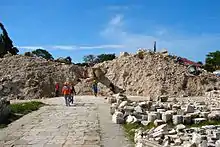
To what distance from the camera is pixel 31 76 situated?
37469 mm

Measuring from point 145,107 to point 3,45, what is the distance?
36903 mm

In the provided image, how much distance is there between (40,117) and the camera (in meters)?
15.6

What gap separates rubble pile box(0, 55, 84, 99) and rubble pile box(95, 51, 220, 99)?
3801 millimetres

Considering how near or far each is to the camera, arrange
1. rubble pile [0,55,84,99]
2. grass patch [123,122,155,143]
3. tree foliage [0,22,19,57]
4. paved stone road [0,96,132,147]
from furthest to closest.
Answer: tree foliage [0,22,19,57]
rubble pile [0,55,84,99]
grass patch [123,122,155,143]
paved stone road [0,96,132,147]

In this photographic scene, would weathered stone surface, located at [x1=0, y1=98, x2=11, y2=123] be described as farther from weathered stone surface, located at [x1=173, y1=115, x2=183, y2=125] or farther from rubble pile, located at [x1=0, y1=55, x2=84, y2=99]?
rubble pile, located at [x1=0, y1=55, x2=84, y2=99]

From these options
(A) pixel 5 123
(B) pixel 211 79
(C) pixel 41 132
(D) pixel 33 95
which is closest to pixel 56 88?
(D) pixel 33 95

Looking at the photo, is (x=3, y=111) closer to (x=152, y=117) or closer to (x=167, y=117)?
(x=152, y=117)

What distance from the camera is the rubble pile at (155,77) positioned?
3662cm

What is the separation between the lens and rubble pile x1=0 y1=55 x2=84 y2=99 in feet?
116

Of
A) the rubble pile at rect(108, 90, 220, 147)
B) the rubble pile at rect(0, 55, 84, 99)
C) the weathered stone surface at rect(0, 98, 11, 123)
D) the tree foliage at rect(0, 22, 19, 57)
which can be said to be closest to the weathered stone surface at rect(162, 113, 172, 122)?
the rubble pile at rect(108, 90, 220, 147)

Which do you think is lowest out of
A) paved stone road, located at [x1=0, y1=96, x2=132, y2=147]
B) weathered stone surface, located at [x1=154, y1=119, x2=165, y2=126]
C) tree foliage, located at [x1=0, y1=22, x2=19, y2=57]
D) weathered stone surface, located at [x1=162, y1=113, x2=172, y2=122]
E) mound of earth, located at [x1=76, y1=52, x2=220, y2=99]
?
paved stone road, located at [x1=0, y1=96, x2=132, y2=147]

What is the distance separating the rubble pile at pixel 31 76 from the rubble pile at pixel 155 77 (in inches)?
150

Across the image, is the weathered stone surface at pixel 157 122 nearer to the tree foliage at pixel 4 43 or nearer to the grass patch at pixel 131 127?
the grass patch at pixel 131 127

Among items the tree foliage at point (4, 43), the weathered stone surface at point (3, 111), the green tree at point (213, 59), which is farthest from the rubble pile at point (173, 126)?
the green tree at point (213, 59)
